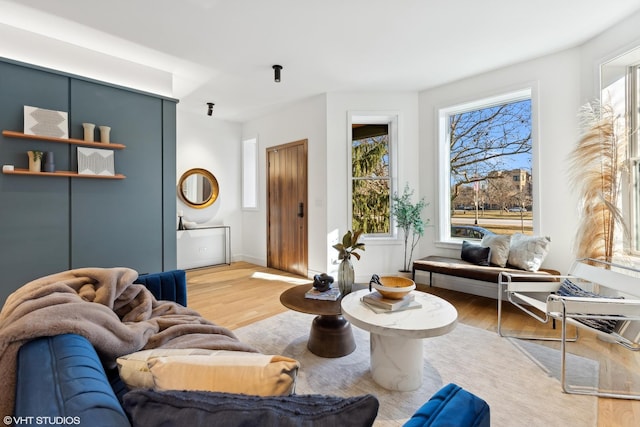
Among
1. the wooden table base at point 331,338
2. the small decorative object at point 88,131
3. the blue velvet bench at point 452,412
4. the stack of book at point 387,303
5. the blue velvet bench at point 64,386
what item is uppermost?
the small decorative object at point 88,131

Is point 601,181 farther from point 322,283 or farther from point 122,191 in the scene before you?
point 122,191

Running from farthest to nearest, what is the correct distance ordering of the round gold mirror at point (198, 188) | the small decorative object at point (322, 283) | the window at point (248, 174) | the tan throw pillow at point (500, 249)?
the window at point (248, 174) → the round gold mirror at point (198, 188) → the tan throw pillow at point (500, 249) → the small decorative object at point (322, 283)

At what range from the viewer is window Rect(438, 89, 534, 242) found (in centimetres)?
363

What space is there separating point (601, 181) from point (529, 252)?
0.92m

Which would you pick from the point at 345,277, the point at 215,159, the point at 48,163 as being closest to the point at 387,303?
the point at 345,277

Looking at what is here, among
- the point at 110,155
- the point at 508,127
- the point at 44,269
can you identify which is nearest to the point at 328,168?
the point at 508,127

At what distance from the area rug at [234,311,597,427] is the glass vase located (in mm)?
475

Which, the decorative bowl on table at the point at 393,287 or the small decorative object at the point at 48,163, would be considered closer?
the decorative bowl on table at the point at 393,287

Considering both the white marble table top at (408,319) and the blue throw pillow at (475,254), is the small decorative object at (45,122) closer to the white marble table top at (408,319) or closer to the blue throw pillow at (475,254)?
the white marble table top at (408,319)

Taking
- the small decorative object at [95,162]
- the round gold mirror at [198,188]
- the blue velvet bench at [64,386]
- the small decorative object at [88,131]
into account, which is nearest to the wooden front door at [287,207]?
the round gold mirror at [198,188]

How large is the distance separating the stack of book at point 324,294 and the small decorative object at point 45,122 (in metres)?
2.84

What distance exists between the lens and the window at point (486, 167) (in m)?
3.63

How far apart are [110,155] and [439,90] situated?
4210mm

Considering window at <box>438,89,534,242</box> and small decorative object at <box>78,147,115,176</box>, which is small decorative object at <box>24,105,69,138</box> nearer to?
small decorative object at <box>78,147,115,176</box>
